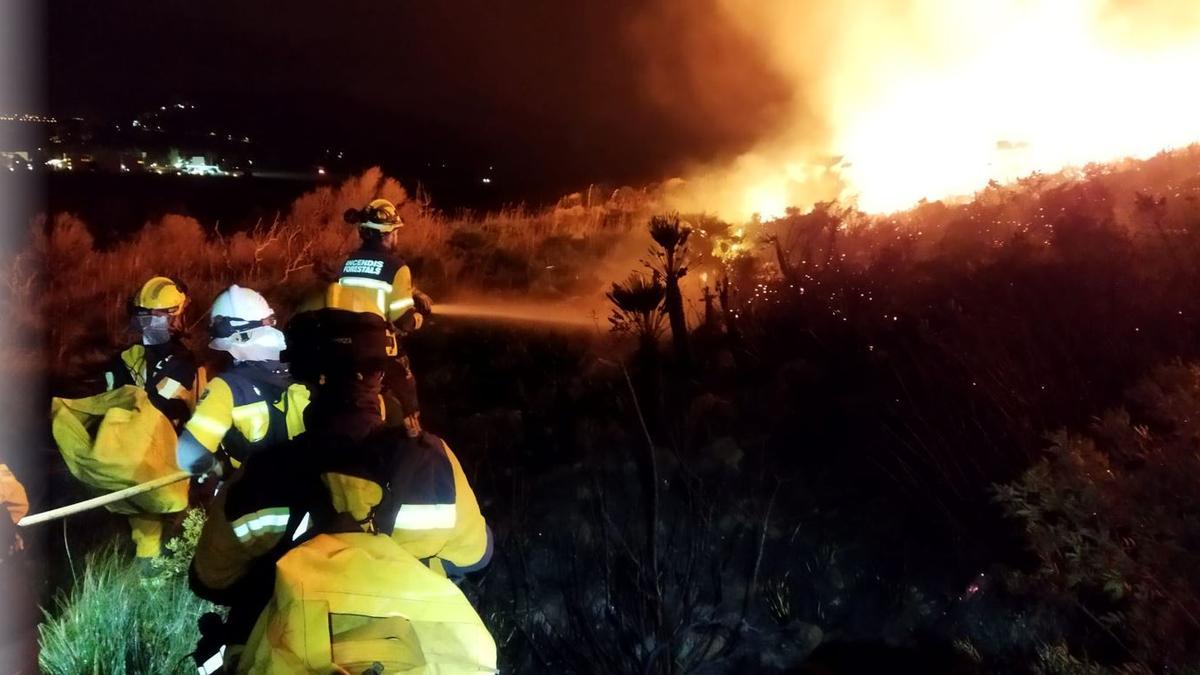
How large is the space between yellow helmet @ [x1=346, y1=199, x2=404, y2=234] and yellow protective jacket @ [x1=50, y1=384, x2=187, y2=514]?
1961 mm

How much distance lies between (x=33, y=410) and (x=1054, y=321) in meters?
8.89

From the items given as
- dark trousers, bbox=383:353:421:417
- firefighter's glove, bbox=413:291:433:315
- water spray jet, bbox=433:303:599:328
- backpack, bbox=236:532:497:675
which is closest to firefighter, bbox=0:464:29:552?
dark trousers, bbox=383:353:421:417

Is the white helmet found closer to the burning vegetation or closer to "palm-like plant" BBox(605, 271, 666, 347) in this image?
the burning vegetation

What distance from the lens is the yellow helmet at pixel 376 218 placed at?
218 inches

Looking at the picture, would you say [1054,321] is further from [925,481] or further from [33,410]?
[33,410]

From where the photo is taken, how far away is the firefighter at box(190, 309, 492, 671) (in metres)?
2.08

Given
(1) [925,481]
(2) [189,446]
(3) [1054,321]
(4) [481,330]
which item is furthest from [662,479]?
(4) [481,330]

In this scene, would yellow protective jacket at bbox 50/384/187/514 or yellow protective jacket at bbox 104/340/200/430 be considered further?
yellow protective jacket at bbox 104/340/200/430

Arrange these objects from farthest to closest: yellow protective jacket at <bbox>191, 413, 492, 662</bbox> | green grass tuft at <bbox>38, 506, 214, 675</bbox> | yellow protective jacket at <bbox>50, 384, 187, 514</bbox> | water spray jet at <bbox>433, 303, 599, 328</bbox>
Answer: water spray jet at <bbox>433, 303, 599, 328</bbox>, yellow protective jacket at <bbox>50, 384, 187, 514</bbox>, green grass tuft at <bbox>38, 506, 214, 675</bbox>, yellow protective jacket at <bbox>191, 413, 492, 662</bbox>

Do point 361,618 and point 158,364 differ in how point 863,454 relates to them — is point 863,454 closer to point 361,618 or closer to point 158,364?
point 158,364

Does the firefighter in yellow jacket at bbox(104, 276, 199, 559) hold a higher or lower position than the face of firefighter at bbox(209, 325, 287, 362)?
lower

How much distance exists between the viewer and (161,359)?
4.13 m

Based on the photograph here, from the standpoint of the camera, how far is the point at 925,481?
519 centimetres

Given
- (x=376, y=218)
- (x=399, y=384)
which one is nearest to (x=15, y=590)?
(x=399, y=384)
